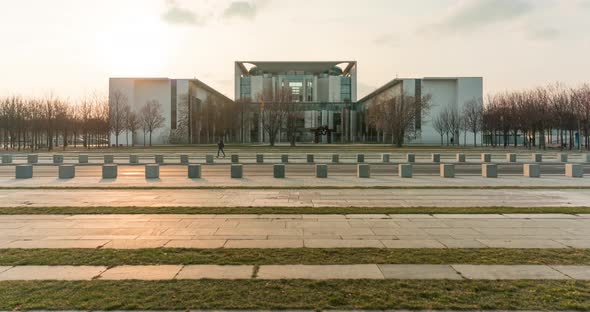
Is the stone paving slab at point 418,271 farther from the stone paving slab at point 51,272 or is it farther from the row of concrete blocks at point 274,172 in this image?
the row of concrete blocks at point 274,172

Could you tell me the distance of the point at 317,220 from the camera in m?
10.0

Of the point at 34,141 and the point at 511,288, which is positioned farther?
the point at 34,141

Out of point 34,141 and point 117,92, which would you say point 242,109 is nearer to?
point 117,92

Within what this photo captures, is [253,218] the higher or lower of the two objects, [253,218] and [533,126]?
the lower

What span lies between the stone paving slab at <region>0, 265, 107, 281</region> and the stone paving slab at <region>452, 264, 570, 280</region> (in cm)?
563

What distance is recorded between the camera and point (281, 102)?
66.5 meters

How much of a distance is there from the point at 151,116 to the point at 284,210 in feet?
253

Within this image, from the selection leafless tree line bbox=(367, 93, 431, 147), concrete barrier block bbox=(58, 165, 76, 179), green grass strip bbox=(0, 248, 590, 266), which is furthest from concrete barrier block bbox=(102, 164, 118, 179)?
leafless tree line bbox=(367, 93, 431, 147)

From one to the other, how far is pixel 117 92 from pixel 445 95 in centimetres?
7588

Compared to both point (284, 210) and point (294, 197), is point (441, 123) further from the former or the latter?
point (284, 210)

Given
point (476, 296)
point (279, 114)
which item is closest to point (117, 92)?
point (279, 114)

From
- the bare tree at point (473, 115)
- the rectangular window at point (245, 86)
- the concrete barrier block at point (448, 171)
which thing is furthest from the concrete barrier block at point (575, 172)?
the rectangular window at point (245, 86)

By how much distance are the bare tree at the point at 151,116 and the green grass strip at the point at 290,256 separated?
7397 centimetres

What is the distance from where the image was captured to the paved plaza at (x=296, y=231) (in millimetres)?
7660
